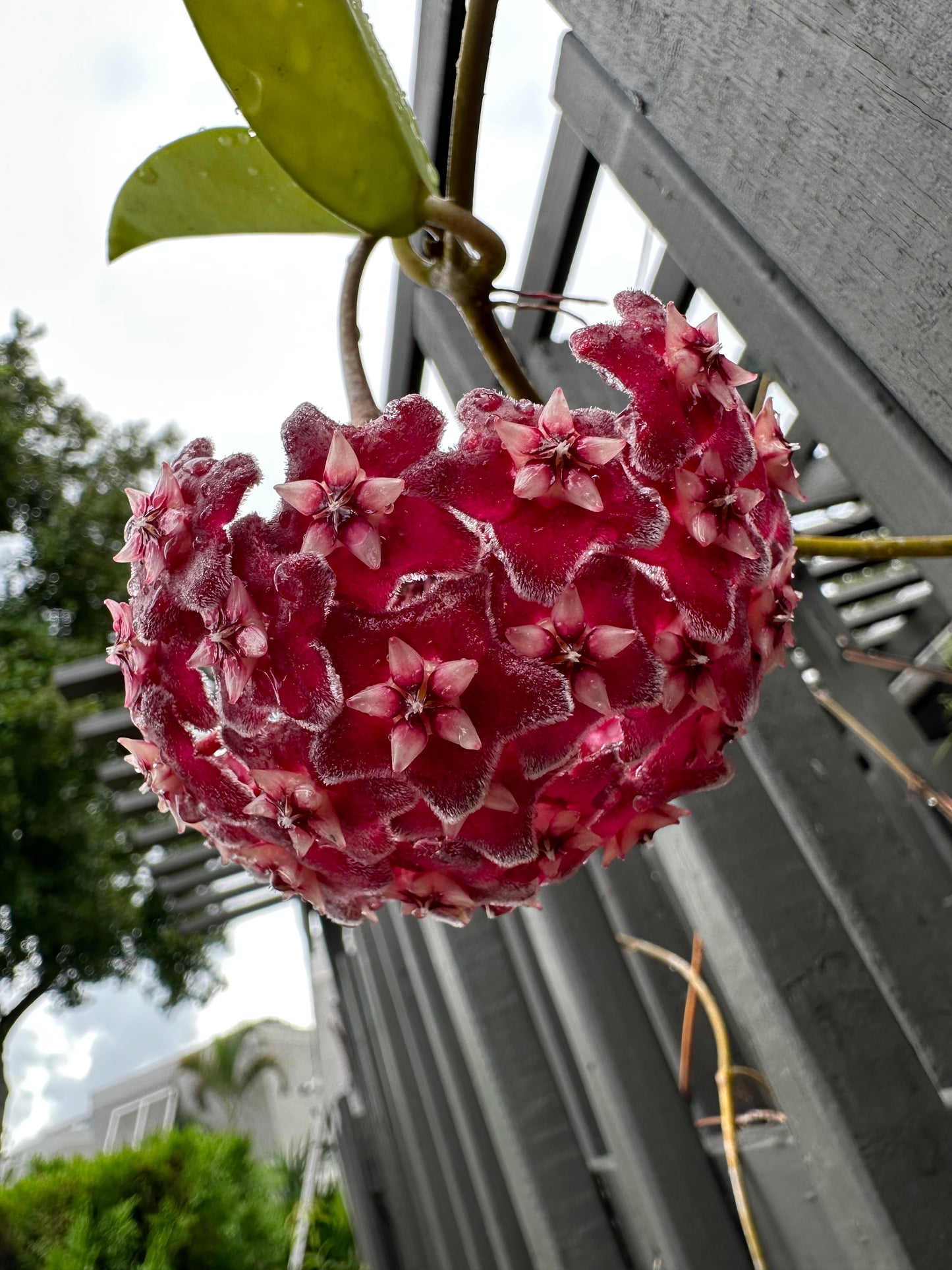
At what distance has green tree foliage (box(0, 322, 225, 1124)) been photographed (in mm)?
6156

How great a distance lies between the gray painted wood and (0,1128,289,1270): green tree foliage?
477cm

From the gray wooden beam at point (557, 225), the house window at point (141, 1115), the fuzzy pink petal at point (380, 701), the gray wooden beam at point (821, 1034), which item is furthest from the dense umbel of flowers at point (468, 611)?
the house window at point (141, 1115)

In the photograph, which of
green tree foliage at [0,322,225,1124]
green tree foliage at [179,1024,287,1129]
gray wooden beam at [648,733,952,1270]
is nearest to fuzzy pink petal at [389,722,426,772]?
gray wooden beam at [648,733,952,1270]

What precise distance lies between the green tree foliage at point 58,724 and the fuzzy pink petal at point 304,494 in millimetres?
5884

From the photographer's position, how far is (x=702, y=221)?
540mm

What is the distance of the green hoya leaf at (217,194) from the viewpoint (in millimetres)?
440

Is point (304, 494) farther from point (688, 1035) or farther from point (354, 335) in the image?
point (688, 1035)

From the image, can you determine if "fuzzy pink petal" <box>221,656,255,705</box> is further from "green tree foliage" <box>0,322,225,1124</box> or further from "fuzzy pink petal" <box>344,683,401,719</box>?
"green tree foliage" <box>0,322,225,1124</box>

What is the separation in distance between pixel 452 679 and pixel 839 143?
0.28m

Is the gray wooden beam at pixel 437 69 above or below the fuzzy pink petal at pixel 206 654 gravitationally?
above

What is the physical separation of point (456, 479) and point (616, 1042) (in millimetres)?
924

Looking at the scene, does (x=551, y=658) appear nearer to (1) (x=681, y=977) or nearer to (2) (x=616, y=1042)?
(2) (x=616, y=1042)

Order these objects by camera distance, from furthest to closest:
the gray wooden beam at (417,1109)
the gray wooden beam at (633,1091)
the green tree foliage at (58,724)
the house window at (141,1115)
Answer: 1. the house window at (141,1115)
2. the green tree foliage at (58,724)
3. the gray wooden beam at (417,1109)
4. the gray wooden beam at (633,1091)

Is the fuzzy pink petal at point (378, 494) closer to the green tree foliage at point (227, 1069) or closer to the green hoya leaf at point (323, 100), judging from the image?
the green hoya leaf at point (323, 100)
